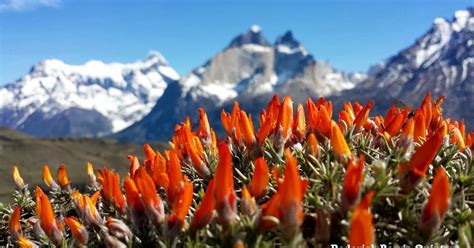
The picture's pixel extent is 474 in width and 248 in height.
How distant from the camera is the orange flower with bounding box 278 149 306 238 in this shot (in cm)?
233

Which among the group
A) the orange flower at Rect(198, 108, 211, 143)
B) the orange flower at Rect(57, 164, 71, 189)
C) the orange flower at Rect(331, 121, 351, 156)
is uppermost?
the orange flower at Rect(198, 108, 211, 143)

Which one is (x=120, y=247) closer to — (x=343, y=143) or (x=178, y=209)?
(x=178, y=209)

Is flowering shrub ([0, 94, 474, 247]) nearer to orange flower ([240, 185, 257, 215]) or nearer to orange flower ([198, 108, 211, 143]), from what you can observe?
orange flower ([240, 185, 257, 215])

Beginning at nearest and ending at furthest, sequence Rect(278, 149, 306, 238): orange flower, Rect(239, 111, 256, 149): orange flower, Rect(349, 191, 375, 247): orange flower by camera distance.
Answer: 1. Rect(349, 191, 375, 247): orange flower
2. Rect(278, 149, 306, 238): orange flower
3. Rect(239, 111, 256, 149): orange flower

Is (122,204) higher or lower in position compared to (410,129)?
lower

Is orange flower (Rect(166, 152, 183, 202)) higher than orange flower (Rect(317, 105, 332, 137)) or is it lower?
lower

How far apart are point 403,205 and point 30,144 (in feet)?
262

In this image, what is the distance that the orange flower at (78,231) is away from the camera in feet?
9.84

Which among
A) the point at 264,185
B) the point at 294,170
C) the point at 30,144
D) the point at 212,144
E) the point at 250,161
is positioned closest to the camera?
the point at 294,170

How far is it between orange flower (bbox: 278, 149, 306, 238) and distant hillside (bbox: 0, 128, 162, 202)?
51422 mm

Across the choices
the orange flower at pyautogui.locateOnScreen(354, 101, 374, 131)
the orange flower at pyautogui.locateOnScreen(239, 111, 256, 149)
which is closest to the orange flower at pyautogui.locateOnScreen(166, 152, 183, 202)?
the orange flower at pyautogui.locateOnScreen(239, 111, 256, 149)

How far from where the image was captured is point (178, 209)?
268 cm

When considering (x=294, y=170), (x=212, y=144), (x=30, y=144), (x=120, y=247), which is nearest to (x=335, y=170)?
(x=294, y=170)

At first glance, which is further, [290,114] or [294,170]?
[290,114]
